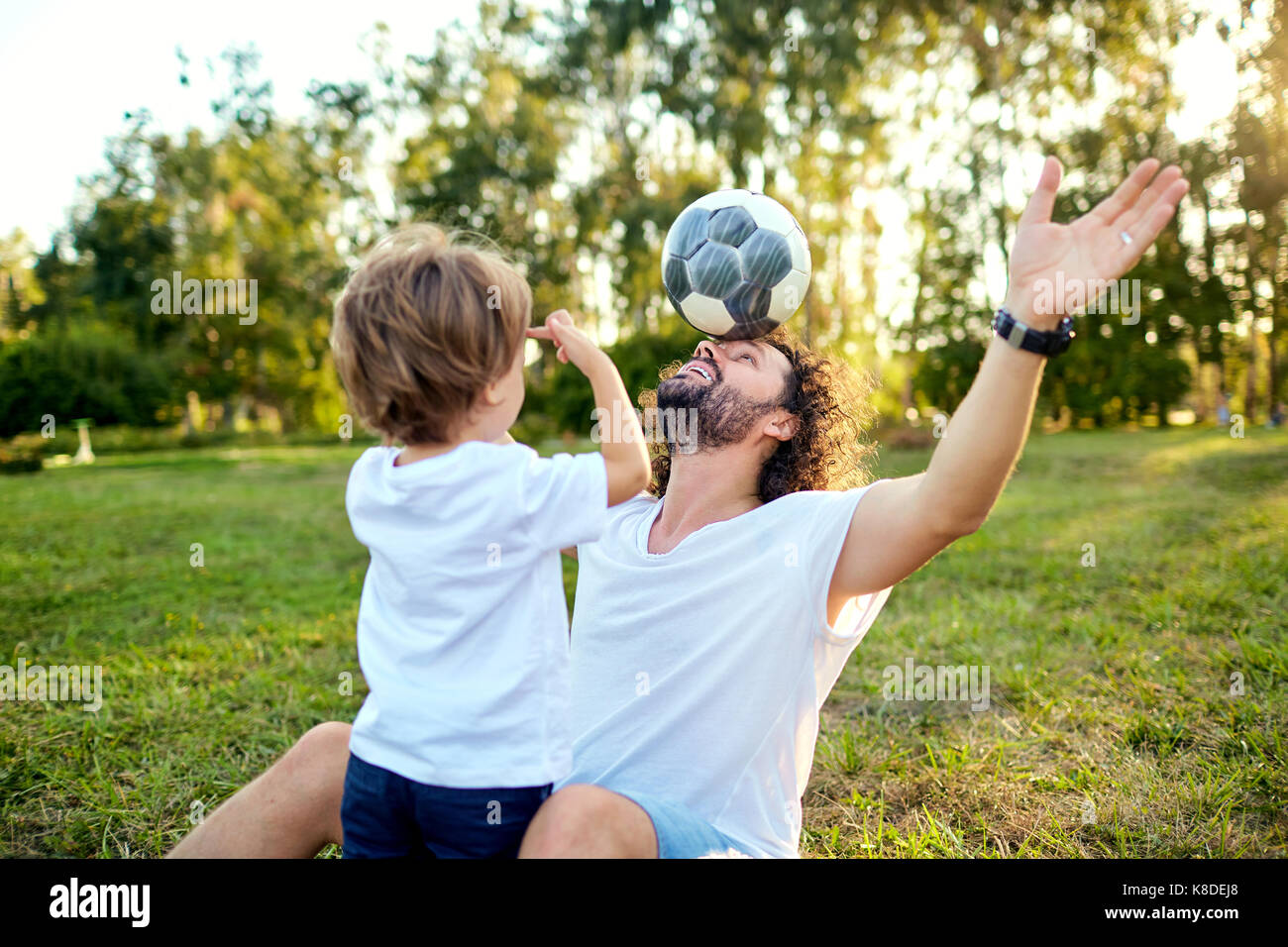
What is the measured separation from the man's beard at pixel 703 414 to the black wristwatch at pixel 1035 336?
724mm

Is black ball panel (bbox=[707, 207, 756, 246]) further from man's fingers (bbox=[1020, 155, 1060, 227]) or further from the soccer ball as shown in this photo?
man's fingers (bbox=[1020, 155, 1060, 227])

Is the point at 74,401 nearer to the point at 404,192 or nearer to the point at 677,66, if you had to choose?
the point at 404,192

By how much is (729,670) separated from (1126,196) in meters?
1.12

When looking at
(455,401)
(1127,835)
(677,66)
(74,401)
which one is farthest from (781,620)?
(74,401)

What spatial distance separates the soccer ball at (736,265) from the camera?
8.42 feet

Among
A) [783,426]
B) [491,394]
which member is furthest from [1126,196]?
[491,394]

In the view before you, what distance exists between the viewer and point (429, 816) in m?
1.39

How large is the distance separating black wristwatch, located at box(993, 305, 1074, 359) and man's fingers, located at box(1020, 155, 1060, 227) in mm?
181

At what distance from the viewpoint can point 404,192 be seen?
26094mm

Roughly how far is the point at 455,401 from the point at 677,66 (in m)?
20.8

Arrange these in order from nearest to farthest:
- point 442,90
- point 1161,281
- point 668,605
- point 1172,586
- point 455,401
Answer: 1. point 455,401
2. point 668,605
3. point 1172,586
4. point 1161,281
5. point 442,90

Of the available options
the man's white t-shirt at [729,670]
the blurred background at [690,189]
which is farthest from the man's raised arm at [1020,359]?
the blurred background at [690,189]

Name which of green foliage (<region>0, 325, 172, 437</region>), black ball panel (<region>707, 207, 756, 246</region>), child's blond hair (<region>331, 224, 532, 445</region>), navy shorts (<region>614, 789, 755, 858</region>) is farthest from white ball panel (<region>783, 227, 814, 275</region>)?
green foliage (<region>0, 325, 172, 437</region>)

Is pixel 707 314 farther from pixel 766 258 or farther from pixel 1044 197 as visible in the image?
pixel 1044 197
